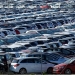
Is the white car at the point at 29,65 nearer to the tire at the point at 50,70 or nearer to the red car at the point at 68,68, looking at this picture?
the tire at the point at 50,70

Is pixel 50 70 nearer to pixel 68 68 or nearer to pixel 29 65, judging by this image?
pixel 29 65

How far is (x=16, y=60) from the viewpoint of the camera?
75.3 feet

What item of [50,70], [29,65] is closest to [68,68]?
[50,70]

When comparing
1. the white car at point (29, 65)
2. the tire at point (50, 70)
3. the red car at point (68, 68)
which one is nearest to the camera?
the red car at point (68, 68)

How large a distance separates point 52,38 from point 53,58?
33.7 feet

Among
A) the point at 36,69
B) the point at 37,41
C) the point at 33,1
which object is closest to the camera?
the point at 36,69

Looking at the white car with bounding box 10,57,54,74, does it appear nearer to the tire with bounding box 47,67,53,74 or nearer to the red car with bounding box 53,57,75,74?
the tire with bounding box 47,67,53,74

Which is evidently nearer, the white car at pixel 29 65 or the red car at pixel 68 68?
the red car at pixel 68 68

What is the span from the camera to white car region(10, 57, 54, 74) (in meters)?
22.3

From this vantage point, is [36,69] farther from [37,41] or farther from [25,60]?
[37,41]

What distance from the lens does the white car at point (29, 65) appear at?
22273mm

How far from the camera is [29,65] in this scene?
22469mm

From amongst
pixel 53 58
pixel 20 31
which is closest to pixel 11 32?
pixel 20 31

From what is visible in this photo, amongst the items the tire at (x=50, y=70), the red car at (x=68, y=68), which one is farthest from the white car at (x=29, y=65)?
the red car at (x=68, y=68)
